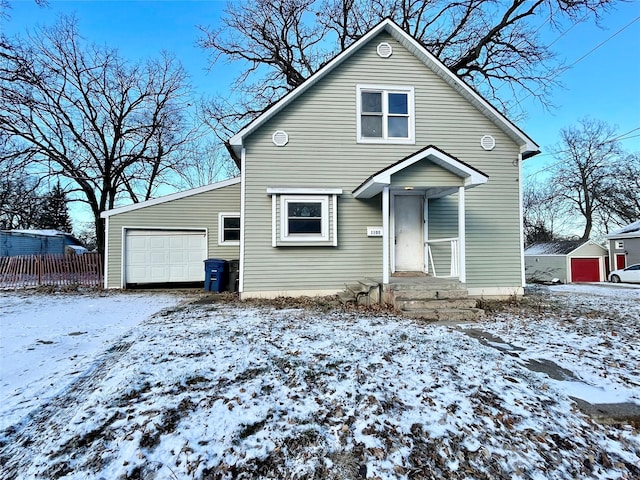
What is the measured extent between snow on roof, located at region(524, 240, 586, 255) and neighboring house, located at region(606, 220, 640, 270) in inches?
130

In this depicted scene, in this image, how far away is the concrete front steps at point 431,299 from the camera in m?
6.20

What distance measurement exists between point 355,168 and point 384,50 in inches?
123

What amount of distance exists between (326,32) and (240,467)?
2019 cm

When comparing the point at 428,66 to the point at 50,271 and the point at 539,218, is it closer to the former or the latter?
the point at 50,271

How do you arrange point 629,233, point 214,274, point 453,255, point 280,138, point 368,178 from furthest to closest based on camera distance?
point 629,233
point 214,274
point 280,138
point 368,178
point 453,255

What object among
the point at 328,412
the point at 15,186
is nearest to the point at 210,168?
the point at 15,186

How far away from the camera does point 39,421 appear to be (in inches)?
101

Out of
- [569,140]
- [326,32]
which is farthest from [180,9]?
[569,140]

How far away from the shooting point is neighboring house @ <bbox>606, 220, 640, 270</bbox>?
2322cm

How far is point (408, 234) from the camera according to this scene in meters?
8.51

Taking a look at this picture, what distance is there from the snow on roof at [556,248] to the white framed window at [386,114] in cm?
2848

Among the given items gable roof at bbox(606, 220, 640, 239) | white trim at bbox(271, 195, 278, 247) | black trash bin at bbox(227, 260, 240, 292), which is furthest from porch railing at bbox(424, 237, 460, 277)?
gable roof at bbox(606, 220, 640, 239)

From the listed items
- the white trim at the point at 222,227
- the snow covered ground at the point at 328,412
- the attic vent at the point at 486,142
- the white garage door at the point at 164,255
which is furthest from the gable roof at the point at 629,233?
the white garage door at the point at 164,255

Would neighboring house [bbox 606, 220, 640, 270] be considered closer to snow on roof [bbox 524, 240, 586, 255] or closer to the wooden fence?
snow on roof [bbox 524, 240, 586, 255]
